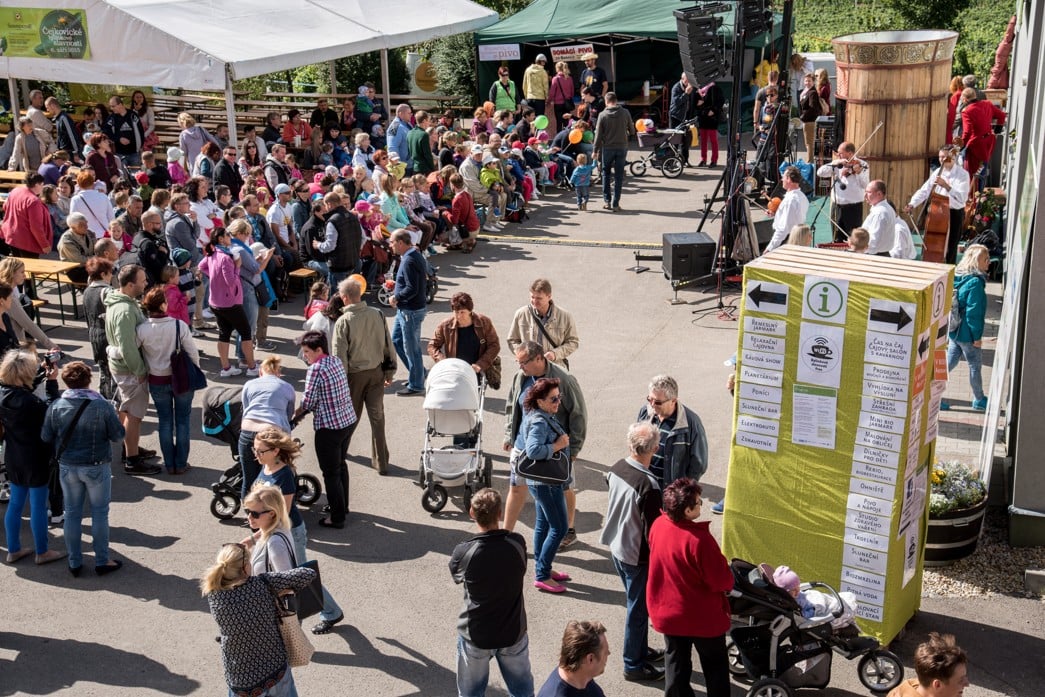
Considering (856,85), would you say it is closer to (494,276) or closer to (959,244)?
(959,244)

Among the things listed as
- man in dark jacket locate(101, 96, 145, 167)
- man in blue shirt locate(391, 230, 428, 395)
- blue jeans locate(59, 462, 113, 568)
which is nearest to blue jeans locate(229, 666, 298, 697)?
blue jeans locate(59, 462, 113, 568)

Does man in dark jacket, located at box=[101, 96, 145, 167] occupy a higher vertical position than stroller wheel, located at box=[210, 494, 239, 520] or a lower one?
higher

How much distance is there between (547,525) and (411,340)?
152 inches

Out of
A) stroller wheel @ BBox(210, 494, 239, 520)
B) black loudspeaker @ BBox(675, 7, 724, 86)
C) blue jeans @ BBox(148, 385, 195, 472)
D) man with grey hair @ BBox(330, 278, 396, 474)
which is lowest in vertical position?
stroller wheel @ BBox(210, 494, 239, 520)

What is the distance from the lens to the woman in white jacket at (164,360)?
9.57 meters

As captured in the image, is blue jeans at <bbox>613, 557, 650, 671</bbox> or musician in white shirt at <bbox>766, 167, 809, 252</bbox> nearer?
blue jeans at <bbox>613, 557, 650, 671</bbox>

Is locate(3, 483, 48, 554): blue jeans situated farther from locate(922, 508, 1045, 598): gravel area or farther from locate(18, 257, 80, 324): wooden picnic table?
locate(922, 508, 1045, 598): gravel area

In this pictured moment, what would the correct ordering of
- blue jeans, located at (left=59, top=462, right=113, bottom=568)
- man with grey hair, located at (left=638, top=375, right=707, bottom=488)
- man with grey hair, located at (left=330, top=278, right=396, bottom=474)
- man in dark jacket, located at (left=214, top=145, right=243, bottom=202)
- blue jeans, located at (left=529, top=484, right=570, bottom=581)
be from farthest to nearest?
man in dark jacket, located at (left=214, top=145, right=243, bottom=202), man with grey hair, located at (left=330, top=278, right=396, bottom=474), blue jeans, located at (left=59, top=462, right=113, bottom=568), blue jeans, located at (left=529, top=484, right=570, bottom=581), man with grey hair, located at (left=638, top=375, right=707, bottom=488)

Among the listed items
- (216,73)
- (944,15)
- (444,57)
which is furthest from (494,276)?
(944,15)

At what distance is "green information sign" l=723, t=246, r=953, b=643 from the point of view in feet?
22.4

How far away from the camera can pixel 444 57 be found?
1064 inches

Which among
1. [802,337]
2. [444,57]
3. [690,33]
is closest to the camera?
[802,337]

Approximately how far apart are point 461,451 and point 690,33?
799cm

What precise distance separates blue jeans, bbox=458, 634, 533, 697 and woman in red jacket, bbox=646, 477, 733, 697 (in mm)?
751
